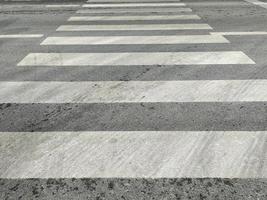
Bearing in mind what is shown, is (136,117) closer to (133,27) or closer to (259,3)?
(133,27)

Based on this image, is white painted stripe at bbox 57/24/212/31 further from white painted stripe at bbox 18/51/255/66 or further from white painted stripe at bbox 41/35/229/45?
white painted stripe at bbox 18/51/255/66

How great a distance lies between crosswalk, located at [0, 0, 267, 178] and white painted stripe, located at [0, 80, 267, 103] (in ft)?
0.04

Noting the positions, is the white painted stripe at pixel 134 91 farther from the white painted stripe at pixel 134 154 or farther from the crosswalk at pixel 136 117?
the white painted stripe at pixel 134 154

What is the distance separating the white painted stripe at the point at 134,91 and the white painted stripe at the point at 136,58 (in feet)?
2.99

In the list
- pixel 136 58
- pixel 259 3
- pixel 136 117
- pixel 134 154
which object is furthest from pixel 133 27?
pixel 134 154

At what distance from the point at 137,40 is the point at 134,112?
3.49 metres

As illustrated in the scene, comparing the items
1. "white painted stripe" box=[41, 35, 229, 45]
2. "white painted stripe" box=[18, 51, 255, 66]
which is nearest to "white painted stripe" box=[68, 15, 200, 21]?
"white painted stripe" box=[41, 35, 229, 45]

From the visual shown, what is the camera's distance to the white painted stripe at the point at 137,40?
759cm

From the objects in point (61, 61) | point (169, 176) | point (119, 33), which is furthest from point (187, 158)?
point (119, 33)

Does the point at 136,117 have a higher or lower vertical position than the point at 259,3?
higher

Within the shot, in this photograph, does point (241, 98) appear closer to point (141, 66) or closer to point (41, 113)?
point (141, 66)

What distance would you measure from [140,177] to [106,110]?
4.85 feet

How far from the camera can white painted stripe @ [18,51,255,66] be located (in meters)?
6.32

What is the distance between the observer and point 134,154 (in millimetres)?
3602
